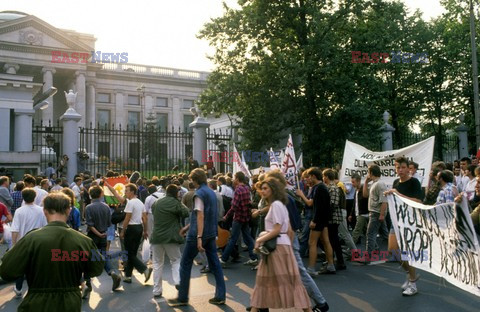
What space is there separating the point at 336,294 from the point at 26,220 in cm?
519

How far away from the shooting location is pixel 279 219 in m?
5.59

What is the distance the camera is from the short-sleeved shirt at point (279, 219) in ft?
18.4

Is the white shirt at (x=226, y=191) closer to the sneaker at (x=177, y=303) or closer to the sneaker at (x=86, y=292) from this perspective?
the sneaker at (x=86, y=292)

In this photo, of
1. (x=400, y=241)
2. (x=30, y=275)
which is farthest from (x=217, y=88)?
(x=30, y=275)

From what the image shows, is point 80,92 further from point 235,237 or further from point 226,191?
point 235,237

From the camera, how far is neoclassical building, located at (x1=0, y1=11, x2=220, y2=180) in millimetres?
50781

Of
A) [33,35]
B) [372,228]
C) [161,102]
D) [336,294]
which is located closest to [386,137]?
[372,228]

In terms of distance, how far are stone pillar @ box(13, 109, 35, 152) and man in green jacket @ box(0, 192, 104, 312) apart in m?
16.4

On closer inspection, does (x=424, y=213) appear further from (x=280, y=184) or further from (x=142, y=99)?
(x=142, y=99)

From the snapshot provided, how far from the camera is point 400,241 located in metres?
7.11

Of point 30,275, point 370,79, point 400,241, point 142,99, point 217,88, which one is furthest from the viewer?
point 142,99

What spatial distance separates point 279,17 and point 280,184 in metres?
17.4

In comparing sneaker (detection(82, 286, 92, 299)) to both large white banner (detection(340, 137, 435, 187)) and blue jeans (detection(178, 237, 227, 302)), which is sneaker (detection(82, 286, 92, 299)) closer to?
blue jeans (detection(178, 237, 227, 302))

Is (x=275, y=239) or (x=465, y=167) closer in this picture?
(x=275, y=239)
